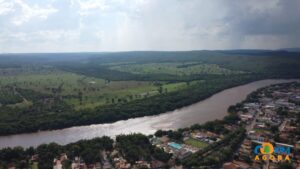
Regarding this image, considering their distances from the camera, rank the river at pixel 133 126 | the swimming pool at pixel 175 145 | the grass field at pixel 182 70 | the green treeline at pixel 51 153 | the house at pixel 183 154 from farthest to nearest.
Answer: the grass field at pixel 182 70
the river at pixel 133 126
the swimming pool at pixel 175 145
the house at pixel 183 154
the green treeline at pixel 51 153

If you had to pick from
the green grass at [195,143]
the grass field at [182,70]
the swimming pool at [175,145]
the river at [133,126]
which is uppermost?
the grass field at [182,70]

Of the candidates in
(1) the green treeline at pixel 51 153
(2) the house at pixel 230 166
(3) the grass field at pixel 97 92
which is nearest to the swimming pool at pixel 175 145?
(2) the house at pixel 230 166

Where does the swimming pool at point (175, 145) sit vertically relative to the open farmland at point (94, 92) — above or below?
below

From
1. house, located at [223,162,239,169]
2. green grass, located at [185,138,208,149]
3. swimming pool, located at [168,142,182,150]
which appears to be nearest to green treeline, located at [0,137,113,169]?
swimming pool, located at [168,142,182,150]

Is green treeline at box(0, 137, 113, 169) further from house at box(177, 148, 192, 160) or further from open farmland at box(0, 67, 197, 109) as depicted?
open farmland at box(0, 67, 197, 109)

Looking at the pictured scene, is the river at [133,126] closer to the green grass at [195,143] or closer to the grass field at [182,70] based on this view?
the green grass at [195,143]

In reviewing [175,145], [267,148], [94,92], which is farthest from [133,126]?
[94,92]

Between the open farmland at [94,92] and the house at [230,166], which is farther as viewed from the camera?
the open farmland at [94,92]
